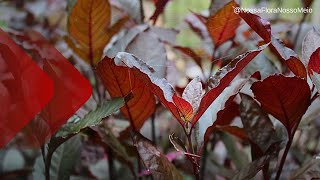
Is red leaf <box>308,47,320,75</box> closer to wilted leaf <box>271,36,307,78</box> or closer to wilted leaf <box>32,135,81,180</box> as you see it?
wilted leaf <box>271,36,307,78</box>

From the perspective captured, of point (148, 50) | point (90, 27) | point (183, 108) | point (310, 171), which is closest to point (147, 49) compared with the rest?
point (148, 50)

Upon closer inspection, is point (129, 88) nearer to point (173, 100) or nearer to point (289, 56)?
point (173, 100)

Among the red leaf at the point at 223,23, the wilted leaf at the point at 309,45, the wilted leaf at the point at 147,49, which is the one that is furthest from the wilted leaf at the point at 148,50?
the wilted leaf at the point at 309,45

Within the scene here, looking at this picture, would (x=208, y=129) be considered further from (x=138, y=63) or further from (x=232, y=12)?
(x=232, y=12)

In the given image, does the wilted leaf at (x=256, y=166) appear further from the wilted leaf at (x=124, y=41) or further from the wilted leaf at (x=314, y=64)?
the wilted leaf at (x=124, y=41)

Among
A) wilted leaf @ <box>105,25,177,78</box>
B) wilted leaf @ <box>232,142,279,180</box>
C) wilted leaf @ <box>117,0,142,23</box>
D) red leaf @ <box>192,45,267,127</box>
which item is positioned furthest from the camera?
wilted leaf @ <box>117,0,142,23</box>

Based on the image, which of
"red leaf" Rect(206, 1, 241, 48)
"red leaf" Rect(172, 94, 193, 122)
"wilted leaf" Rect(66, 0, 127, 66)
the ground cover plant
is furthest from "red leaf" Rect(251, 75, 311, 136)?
"wilted leaf" Rect(66, 0, 127, 66)

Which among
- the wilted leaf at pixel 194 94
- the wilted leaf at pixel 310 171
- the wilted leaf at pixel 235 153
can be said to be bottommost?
the wilted leaf at pixel 235 153
